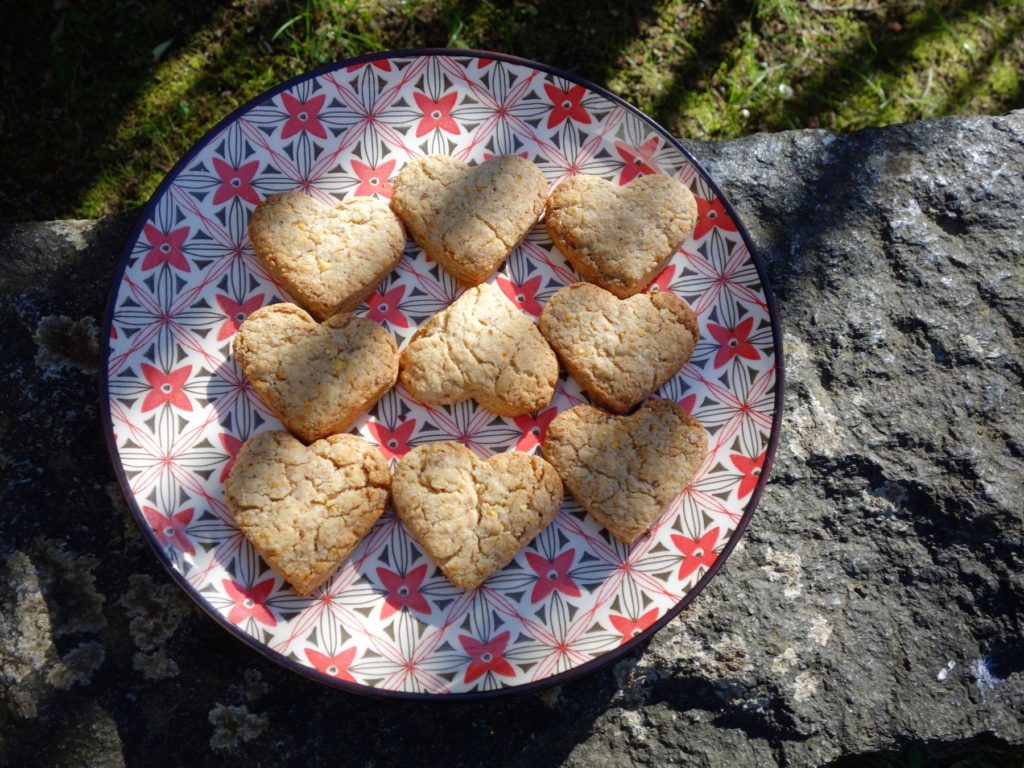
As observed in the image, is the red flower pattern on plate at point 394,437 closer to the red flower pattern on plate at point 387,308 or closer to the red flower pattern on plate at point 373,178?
the red flower pattern on plate at point 387,308

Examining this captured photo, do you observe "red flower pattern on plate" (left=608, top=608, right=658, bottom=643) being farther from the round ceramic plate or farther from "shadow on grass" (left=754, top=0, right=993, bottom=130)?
"shadow on grass" (left=754, top=0, right=993, bottom=130)

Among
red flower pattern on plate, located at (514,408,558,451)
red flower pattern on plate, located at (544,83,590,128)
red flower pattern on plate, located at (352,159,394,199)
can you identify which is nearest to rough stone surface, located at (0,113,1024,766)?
red flower pattern on plate, located at (544,83,590,128)

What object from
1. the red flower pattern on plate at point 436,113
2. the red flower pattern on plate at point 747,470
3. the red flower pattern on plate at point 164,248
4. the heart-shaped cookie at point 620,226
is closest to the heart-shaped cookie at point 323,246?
the red flower pattern on plate at point 164,248

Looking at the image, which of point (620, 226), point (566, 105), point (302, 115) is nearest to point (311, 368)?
point (302, 115)

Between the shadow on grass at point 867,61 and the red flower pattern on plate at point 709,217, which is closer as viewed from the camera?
the red flower pattern on plate at point 709,217

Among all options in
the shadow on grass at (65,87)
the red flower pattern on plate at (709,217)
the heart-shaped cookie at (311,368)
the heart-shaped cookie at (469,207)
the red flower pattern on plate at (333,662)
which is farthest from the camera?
the shadow on grass at (65,87)

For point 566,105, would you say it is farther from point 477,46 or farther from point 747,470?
point 747,470

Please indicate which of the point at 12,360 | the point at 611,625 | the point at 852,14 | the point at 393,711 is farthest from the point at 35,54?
the point at 852,14
